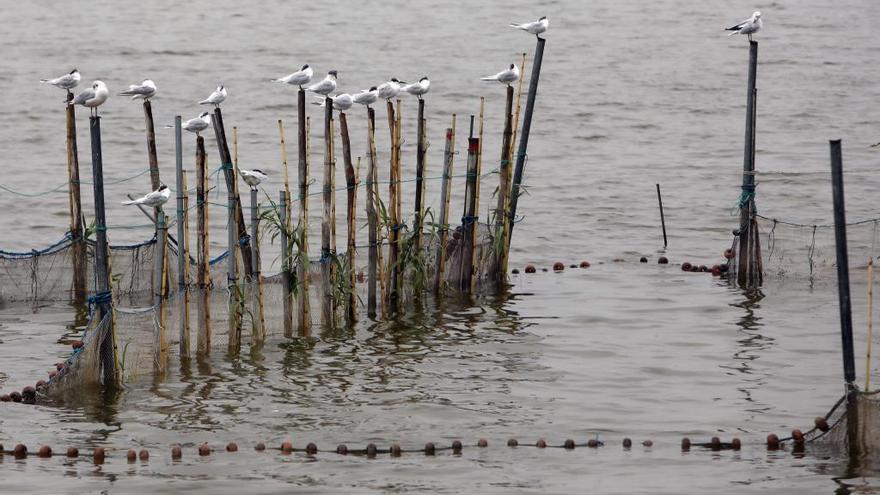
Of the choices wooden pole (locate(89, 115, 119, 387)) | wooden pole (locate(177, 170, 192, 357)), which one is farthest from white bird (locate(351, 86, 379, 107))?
wooden pole (locate(89, 115, 119, 387))

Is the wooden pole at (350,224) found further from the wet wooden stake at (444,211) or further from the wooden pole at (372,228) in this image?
the wet wooden stake at (444,211)

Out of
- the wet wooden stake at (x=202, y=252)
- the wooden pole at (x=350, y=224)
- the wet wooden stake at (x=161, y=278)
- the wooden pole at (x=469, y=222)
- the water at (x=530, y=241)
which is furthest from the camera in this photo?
the wooden pole at (x=469, y=222)

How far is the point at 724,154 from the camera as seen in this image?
24031 mm

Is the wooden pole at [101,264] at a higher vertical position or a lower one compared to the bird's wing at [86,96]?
lower

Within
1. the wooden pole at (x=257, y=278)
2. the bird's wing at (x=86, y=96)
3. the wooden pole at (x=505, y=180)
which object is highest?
the bird's wing at (x=86, y=96)

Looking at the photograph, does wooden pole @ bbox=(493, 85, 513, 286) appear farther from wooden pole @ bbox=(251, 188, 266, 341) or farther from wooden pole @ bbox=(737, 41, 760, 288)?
wooden pole @ bbox=(251, 188, 266, 341)

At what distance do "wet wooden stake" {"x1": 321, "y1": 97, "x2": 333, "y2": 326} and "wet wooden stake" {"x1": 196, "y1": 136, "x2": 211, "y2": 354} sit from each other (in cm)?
111

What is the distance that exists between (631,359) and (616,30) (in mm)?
23362

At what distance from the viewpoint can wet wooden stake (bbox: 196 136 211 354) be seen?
11.9 m

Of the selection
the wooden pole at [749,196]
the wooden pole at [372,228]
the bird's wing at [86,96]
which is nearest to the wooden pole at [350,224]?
the wooden pole at [372,228]

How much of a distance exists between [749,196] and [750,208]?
131mm

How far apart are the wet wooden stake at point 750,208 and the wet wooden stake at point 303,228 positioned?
15.4 feet

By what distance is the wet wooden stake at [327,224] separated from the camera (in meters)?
12.7

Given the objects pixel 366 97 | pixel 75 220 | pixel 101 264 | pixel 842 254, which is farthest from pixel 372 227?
pixel 842 254
